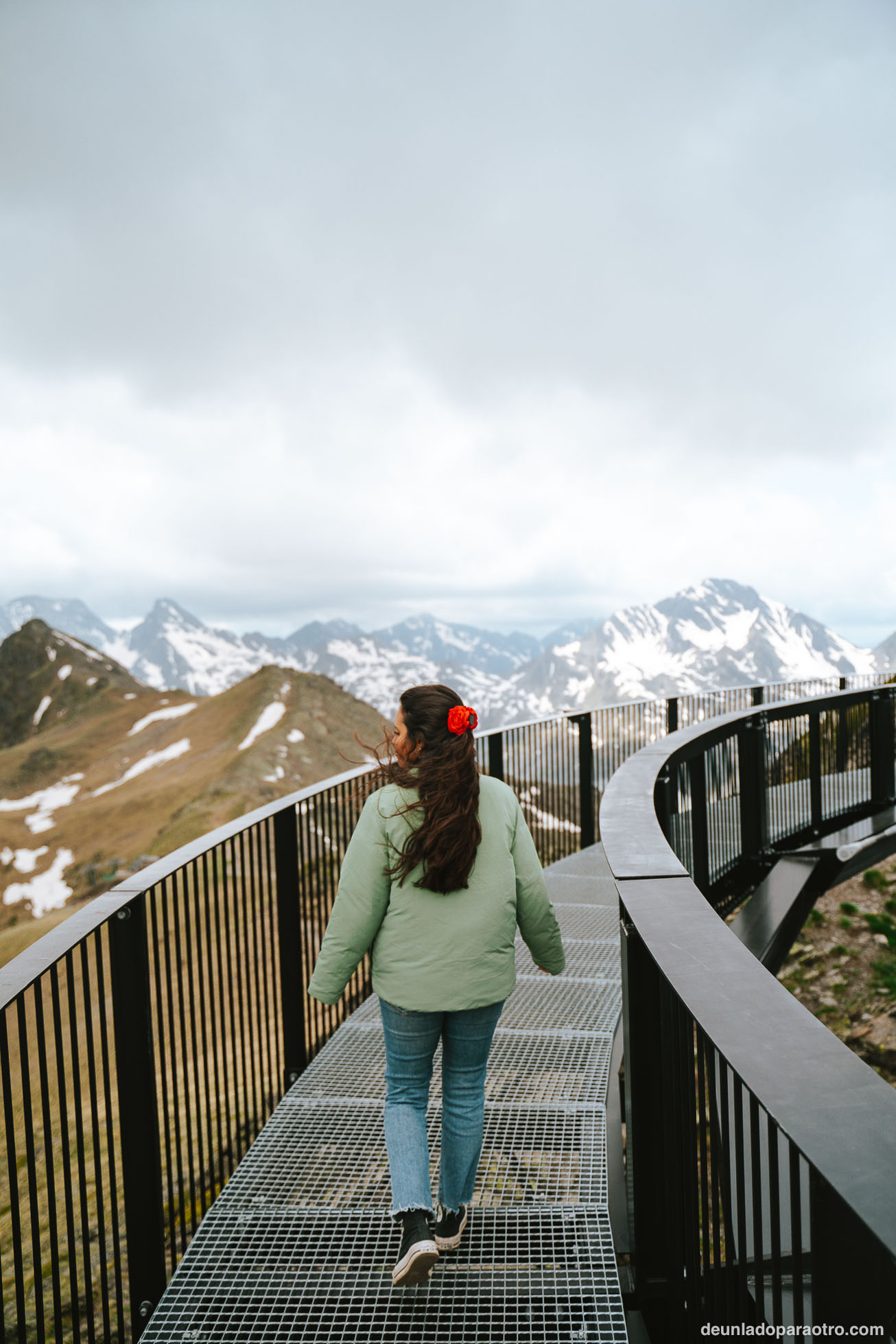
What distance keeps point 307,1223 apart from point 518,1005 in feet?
6.53

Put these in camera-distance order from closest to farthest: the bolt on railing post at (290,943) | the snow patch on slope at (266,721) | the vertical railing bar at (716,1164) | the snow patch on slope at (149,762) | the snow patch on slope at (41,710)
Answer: the vertical railing bar at (716,1164) < the bolt on railing post at (290,943) < the snow patch on slope at (266,721) < the snow patch on slope at (149,762) < the snow patch on slope at (41,710)

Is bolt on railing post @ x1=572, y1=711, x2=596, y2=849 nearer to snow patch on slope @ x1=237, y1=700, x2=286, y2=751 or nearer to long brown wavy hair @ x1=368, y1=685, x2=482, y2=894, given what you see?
long brown wavy hair @ x1=368, y1=685, x2=482, y2=894

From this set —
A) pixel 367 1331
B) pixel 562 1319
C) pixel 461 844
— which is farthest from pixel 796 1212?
pixel 367 1331

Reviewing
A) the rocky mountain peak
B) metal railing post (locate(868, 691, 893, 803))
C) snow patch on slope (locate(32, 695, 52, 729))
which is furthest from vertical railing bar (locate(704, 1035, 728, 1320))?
snow patch on slope (locate(32, 695, 52, 729))

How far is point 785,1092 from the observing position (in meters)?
1.17

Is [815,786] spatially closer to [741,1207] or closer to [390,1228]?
[390,1228]

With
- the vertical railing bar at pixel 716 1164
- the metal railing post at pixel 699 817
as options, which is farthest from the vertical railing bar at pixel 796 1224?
the metal railing post at pixel 699 817

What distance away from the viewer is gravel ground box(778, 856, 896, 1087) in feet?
38.1

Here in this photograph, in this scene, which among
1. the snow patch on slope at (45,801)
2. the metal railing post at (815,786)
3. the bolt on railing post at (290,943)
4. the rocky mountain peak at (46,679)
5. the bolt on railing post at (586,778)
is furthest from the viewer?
the rocky mountain peak at (46,679)

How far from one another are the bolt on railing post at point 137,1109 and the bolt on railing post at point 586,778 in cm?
631

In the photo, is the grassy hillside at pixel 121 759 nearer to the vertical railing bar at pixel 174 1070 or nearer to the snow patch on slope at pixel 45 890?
the snow patch on slope at pixel 45 890

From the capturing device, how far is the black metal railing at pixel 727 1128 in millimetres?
1052

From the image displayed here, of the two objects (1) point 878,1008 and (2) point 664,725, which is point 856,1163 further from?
(1) point 878,1008

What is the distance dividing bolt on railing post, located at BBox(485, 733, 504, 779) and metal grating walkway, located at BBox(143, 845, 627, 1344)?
3033mm
